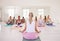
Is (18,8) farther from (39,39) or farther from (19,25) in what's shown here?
(39,39)

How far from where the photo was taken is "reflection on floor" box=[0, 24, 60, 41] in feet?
6.32

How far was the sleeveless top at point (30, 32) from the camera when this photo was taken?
6.26 feet

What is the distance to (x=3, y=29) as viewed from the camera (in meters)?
1.96

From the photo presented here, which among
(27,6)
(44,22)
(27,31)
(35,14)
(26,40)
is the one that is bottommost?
(26,40)

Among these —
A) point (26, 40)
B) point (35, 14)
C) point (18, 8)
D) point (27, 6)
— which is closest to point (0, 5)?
point (18, 8)

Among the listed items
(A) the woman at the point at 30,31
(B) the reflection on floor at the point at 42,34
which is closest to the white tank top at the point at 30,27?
(A) the woman at the point at 30,31

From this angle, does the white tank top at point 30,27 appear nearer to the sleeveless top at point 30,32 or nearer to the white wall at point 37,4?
the sleeveless top at point 30,32

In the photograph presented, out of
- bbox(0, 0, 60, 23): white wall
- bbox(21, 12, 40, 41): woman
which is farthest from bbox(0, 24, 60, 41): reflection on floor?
bbox(0, 0, 60, 23): white wall

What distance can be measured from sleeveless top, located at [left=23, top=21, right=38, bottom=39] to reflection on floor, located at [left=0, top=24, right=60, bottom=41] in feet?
0.27

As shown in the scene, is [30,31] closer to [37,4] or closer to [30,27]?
[30,27]

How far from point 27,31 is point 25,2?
0.47 meters

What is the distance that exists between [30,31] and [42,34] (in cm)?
20

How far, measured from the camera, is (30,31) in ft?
6.30

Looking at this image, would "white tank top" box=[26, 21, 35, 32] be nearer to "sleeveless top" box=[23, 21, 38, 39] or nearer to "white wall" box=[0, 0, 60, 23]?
"sleeveless top" box=[23, 21, 38, 39]
